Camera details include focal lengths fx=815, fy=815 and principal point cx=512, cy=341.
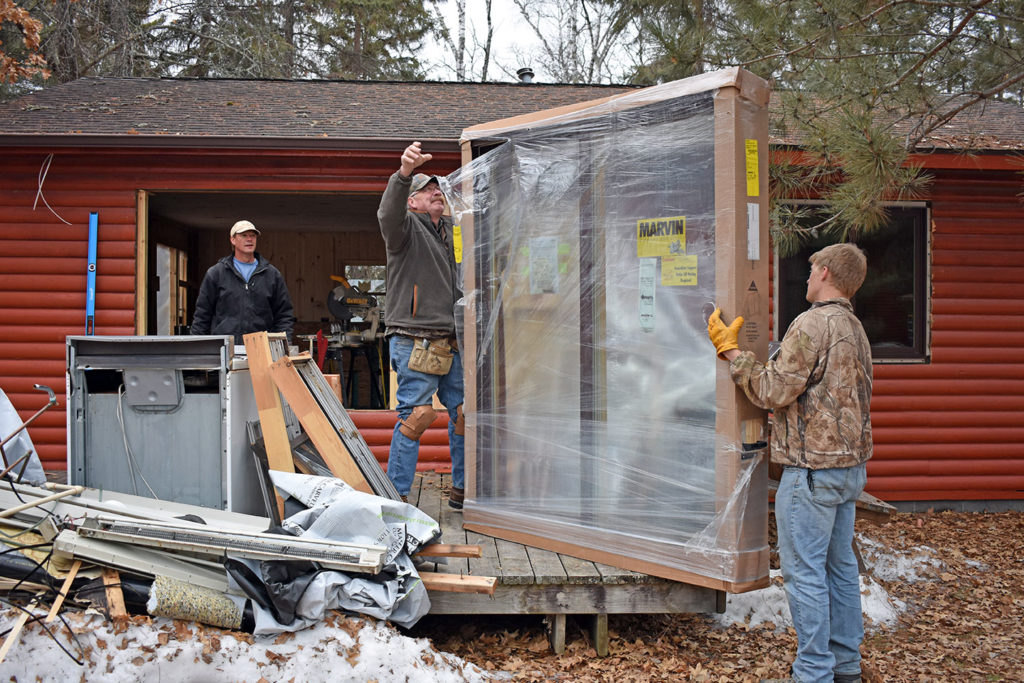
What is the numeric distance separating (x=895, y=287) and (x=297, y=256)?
8.24 m

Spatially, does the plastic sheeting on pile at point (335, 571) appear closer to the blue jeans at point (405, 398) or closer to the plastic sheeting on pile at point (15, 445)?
the blue jeans at point (405, 398)

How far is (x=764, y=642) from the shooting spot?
3779 mm

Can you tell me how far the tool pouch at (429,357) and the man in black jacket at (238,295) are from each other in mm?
1132

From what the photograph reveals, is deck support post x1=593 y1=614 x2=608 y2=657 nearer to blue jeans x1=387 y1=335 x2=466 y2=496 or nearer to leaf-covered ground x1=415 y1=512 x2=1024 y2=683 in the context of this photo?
leaf-covered ground x1=415 y1=512 x2=1024 y2=683

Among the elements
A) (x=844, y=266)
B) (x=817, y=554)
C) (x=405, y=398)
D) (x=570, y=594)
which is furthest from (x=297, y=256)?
(x=817, y=554)

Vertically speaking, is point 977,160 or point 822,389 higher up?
point 977,160

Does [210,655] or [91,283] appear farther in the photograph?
[91,283]

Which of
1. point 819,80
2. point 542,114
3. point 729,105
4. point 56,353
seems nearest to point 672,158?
point 729,105

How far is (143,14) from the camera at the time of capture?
13.6 metres

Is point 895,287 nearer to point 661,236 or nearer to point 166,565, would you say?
point 661,236

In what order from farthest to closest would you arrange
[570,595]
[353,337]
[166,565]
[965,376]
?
[353,337] < [965,376] < [570,595] < [166,565]

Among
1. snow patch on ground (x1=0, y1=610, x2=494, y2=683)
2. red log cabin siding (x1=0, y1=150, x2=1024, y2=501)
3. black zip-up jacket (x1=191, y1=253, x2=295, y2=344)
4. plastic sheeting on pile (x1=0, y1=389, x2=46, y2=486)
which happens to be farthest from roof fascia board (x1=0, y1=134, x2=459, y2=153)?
snow patch on ground (x1=0, y1=610, x2=494, y2=683)

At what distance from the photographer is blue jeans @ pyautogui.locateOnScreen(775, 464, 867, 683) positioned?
2.96m

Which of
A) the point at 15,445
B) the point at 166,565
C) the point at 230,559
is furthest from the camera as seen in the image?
the point at 15,445
